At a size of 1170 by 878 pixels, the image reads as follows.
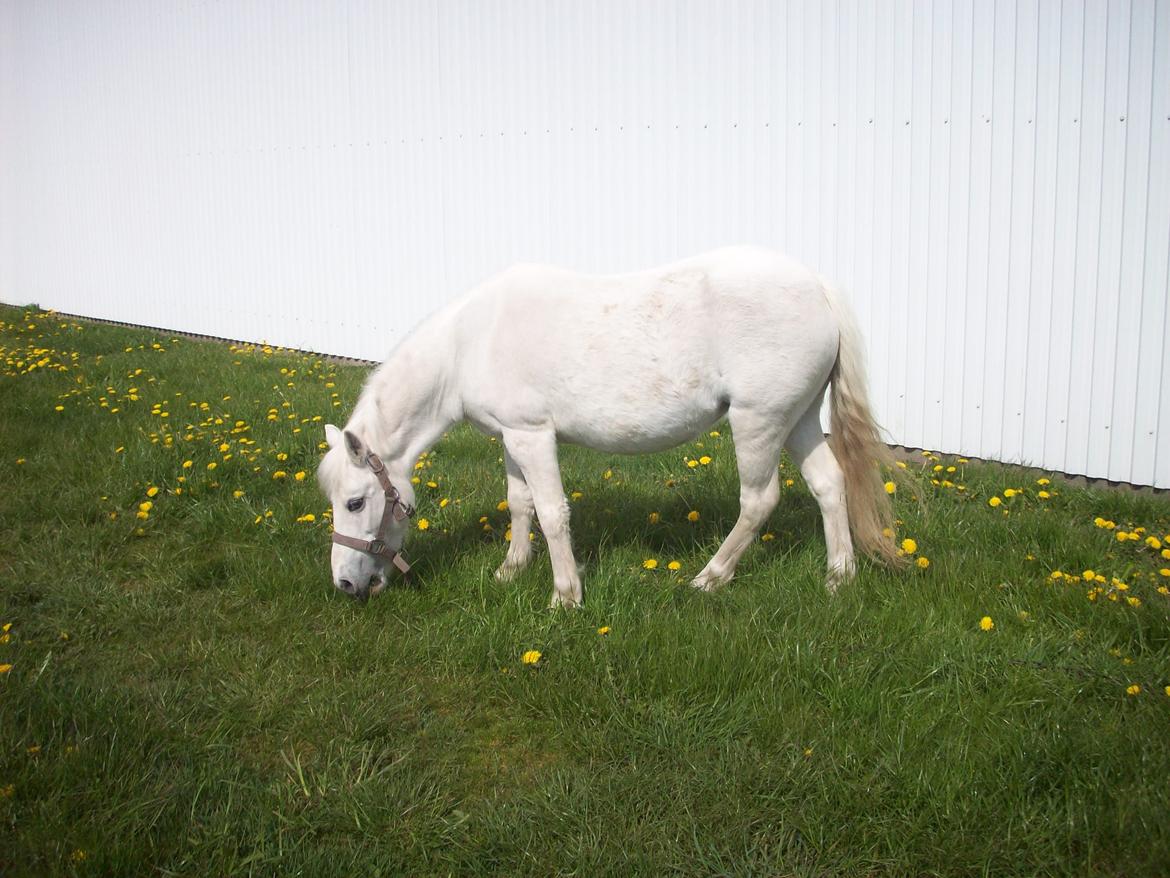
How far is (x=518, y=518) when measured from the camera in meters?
4.39

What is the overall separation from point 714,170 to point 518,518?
366 centimetres

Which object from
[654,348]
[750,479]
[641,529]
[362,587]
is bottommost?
[641,529]

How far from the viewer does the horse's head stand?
3.94 meters

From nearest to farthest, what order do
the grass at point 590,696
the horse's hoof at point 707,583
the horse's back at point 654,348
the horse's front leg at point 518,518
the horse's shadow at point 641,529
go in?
1. the grass at point 590,696
2. the horse's back at point 654,348
3. the horse's hoof at point 707,583
4. the horse's front leg at point 518,518
5. the horse's shadow at point 641,529

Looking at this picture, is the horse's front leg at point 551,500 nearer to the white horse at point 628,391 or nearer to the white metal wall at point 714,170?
the white horse at point 628,391

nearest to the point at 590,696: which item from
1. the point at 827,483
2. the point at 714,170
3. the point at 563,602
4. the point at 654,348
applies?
the point at 563,602

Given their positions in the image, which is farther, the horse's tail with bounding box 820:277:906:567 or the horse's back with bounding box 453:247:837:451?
the horse's tail with bounding box 820:277:906:567

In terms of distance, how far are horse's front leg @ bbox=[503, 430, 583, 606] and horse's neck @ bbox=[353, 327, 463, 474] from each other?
38 centimetres

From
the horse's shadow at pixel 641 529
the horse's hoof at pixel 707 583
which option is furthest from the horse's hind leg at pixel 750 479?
the horse's shadow at pixel 641 529

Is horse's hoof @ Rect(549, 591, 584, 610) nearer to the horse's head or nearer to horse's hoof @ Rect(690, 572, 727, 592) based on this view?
horse's hoof @ Rect(690, 572, 727, 592)

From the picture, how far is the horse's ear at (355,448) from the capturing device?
3.85m

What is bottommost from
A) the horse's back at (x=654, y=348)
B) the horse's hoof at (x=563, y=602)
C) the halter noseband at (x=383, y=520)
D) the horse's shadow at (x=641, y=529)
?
the horse's shadow at (x=641, y=529)

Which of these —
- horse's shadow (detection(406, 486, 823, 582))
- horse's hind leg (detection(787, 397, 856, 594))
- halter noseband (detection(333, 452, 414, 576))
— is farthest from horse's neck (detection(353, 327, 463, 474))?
horse's hind leg (detection(787, 397, 856, 594))

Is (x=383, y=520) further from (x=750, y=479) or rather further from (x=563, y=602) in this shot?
(x=750, y=479)
